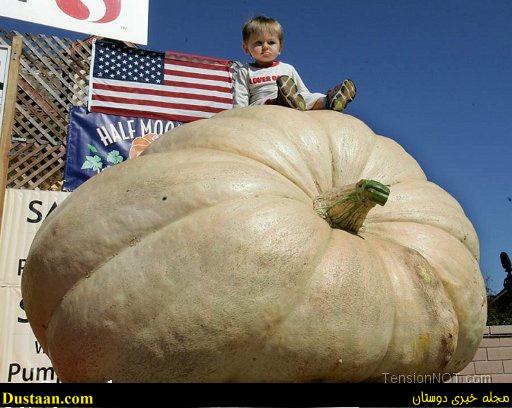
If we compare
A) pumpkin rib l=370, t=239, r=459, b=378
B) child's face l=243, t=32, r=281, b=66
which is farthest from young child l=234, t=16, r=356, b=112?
pumpkin rib l=370, t=239, r=459, b=378

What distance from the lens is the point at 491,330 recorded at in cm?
405

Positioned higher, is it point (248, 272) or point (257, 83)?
point (257, 83)

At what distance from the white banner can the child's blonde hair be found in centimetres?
262

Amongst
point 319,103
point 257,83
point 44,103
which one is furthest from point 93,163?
point 319,103

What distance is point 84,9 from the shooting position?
5.20m

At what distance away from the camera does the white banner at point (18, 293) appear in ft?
14.6

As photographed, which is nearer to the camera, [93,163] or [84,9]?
[84,9]

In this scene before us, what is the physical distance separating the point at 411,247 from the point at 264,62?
2.19 metres

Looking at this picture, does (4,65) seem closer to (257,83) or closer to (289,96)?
(257,83)

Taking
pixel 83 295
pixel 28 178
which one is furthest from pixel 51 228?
pixel 28 178

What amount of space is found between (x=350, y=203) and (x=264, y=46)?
2.17 meters

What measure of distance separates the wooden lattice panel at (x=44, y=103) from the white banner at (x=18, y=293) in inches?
26.5

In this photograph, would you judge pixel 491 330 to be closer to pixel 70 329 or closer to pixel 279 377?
pixel 279 377

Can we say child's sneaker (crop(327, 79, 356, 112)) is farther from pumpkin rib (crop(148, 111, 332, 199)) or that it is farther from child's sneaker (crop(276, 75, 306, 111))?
pumpkin rib (crop(148, 111, 332, 199))
